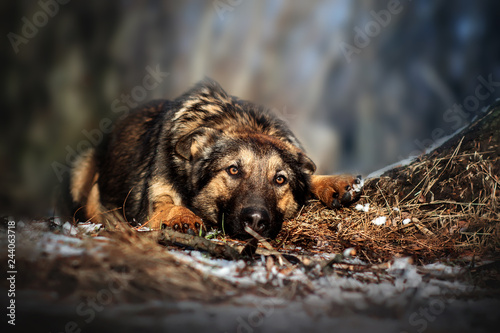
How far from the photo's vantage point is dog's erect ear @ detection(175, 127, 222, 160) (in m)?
4.20

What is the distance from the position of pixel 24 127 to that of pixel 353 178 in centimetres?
807

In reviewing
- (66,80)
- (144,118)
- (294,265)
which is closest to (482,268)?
(294,265)

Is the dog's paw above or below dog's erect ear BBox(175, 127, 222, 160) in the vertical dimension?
below

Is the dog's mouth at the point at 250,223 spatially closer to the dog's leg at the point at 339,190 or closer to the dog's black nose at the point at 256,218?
the dog's black nose at the point at 256,218

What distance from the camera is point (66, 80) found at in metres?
8.27

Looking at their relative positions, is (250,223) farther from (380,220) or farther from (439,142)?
(439,142)

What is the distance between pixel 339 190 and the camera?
4.36 m

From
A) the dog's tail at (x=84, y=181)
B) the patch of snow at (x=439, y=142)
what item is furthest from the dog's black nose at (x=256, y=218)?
the dog's tail at (x=84, y=181)

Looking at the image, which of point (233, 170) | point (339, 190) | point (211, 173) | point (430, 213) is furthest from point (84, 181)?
point (430, 213)

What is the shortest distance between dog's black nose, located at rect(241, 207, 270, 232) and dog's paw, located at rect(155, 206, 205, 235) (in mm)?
513

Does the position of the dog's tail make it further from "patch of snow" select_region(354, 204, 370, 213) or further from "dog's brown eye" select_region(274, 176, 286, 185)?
"patch of snow" select_region(354, 204, 370, 213)

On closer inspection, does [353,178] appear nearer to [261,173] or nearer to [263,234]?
[261,173]

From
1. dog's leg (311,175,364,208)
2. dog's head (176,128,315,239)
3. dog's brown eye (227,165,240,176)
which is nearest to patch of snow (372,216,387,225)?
dog's leg (311,175,364,208)

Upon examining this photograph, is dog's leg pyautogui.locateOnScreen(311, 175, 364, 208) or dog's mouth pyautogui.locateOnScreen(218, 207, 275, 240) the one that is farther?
dog's leg pyautogui.locateOnScreen(311, 175, 364, 208)
